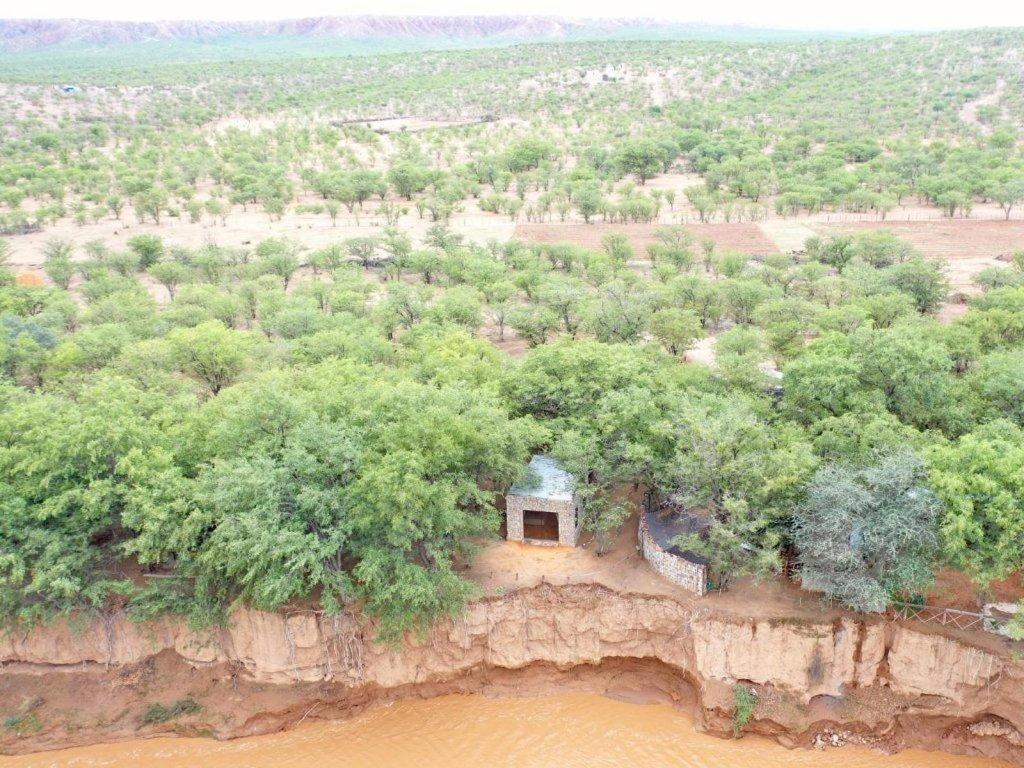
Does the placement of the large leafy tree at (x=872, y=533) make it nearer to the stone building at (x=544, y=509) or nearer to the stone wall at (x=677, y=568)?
the stone wall at (x=677, y=568)

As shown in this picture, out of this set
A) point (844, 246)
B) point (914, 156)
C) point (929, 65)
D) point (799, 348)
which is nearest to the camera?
point (799, 348)

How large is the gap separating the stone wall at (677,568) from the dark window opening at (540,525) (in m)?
3.12

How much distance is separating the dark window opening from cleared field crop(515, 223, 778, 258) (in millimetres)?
37782

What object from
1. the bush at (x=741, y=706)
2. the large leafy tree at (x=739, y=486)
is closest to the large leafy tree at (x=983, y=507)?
the large leafy tree at (x=739, y=486)

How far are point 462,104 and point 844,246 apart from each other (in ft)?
299

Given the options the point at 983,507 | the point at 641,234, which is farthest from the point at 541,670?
the point at 641,234

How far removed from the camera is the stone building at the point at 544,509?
23.6 meters

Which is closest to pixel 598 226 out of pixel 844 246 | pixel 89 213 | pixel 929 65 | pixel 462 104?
pixel 844 246

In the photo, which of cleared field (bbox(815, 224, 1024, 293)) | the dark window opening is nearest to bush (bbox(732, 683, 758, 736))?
the dark window opening

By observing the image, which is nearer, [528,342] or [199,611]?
[199,611]

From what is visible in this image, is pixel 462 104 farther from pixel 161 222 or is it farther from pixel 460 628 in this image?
pixel 460 628

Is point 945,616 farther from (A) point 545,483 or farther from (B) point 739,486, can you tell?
(A) point 545,483

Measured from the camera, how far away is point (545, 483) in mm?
24344

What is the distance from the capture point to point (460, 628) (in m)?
22.1
